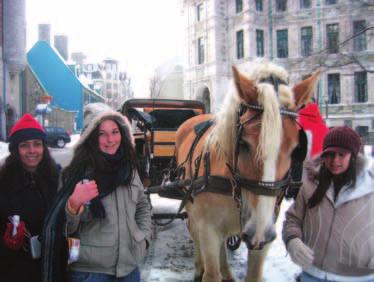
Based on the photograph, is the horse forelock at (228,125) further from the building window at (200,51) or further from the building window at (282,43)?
the building window at (200,51)

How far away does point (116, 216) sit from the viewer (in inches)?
92.8

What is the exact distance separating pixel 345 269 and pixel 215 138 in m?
1.28

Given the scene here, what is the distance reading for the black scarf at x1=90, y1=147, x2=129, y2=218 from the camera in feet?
7.53

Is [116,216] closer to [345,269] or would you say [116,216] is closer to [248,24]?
[345,269]

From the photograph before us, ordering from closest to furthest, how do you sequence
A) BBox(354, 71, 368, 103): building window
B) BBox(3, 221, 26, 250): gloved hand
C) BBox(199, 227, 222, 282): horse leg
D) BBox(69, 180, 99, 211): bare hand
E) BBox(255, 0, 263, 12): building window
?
BBox(69, 180, 99, 211): bare hand
BBox(3, 221, 26, 250): gloved hand
BBox(199, 227, 222, 282): horse leg
BBox(354, 71, 368, 103): building window
BBox(255, 0, 263, 12): building window

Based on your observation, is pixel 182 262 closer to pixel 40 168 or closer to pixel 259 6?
pixel 40 168

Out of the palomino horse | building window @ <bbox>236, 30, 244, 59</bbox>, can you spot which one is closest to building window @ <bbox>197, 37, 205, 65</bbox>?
building window @ <bbox>236, 30, 244, 59</bbox>

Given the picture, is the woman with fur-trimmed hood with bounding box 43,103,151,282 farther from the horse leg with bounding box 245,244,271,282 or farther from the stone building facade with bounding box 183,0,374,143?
the stone building facade with bounding box 183,0,374,143

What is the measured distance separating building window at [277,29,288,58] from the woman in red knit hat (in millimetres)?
29894

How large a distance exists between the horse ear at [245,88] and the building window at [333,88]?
2767 centimetres

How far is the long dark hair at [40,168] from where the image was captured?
2449mm

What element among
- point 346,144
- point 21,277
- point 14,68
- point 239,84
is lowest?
point 21,277

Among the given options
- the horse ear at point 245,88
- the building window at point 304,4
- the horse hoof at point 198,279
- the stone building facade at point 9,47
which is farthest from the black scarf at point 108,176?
the building window at point 304,4

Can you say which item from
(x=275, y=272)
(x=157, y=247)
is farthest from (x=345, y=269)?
(x=157, y=247)
